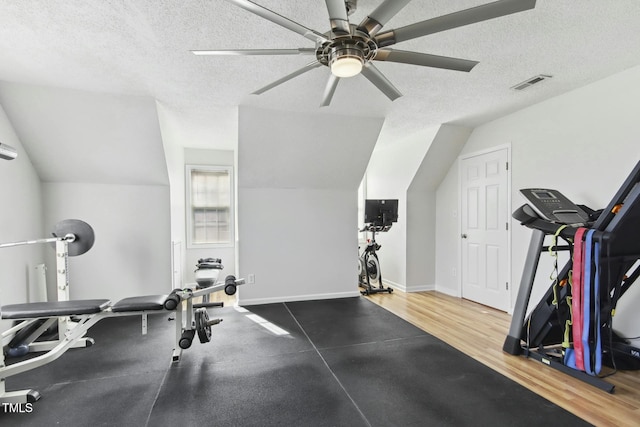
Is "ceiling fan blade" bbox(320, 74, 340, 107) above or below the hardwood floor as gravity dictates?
above

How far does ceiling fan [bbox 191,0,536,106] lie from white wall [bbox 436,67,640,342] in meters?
2.14

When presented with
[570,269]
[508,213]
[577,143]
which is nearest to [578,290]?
[570,269]

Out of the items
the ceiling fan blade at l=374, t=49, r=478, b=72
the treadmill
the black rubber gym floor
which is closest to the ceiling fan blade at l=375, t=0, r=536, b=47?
the ceiling fan blade at l=374, t=49, r=478, b=72

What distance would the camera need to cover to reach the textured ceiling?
79.0 inches

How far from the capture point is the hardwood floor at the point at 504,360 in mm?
2076

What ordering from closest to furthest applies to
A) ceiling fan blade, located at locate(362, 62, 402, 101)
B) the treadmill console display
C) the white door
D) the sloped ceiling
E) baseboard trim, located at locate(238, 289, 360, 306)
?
ceiling fan blade, located at locate(362, 62, 402, 101)
the treadmill console display
the sloped ceiling
the white door
baseboard trim, located at locate(238, 289, 360, 306)

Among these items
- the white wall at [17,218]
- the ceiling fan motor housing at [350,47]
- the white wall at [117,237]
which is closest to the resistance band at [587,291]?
the ceiling fan motor housing at [350,47]

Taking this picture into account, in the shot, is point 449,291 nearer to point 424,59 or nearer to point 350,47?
point 424,59

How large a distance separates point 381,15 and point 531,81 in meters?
2.39

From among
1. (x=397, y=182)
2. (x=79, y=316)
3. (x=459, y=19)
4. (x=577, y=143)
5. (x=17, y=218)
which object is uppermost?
(x=459, y=19)

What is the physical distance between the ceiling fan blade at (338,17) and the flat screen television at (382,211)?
3.61 metres

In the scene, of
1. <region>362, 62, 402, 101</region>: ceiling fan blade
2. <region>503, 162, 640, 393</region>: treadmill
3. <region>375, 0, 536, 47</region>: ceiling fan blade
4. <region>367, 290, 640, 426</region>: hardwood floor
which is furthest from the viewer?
<region>503, 162, 640, 393</region>: treadmill

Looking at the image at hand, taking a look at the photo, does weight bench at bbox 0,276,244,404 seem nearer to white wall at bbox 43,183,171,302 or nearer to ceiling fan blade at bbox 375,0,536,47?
white wall at bbox 43,183,171,302

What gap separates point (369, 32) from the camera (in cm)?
165
